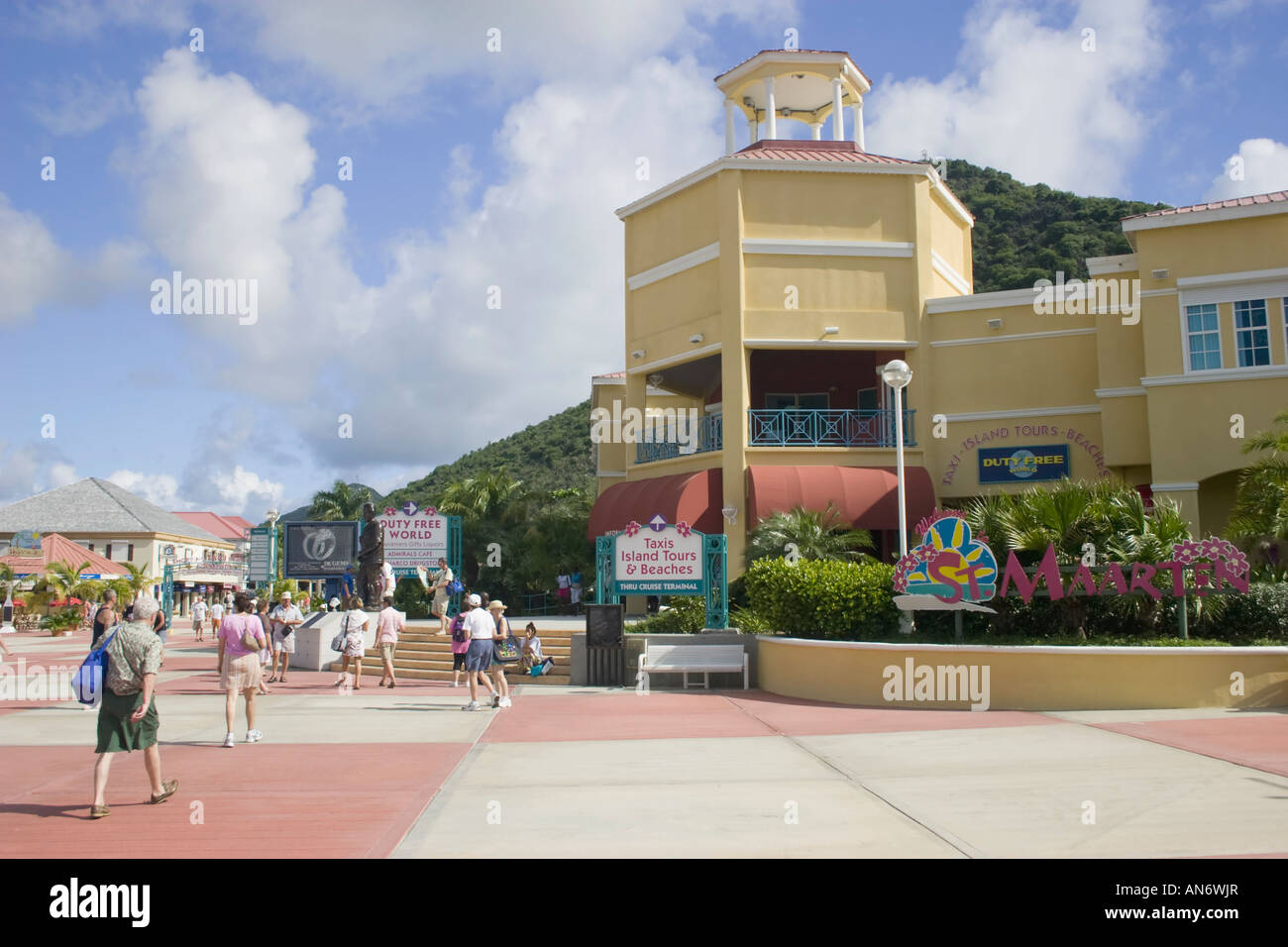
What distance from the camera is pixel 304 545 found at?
93.5 feet

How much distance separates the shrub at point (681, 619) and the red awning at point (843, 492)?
12.7 feet

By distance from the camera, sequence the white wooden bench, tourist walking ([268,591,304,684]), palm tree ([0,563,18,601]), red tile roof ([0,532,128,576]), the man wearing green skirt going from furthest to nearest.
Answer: red tile roof ([0,532,128,576])
palm tree ([0,563,18,601])
tourist walking ([268,591,304,684])
the white wooden bench
the man wearing green skirt

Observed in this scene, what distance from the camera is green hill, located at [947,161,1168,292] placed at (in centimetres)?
5747

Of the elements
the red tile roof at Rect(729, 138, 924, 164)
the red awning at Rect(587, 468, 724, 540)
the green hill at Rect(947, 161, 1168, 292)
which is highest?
the green hill at Rect(947, 161, 1168, 292)

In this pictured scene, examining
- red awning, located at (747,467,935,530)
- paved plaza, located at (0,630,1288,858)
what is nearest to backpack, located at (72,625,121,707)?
paved plaza, located at (0,630,1288,858)

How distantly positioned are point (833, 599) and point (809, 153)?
46.7 feet

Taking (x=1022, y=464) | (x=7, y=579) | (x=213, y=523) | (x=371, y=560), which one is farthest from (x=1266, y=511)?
(x=213, y=523)

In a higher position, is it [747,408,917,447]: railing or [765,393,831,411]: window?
[765,393,831,411]: window

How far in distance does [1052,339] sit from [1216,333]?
3.75m

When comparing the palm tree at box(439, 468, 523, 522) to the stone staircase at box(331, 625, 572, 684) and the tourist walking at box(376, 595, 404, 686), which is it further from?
the tourist walking at box(376, 595, 404, 686)

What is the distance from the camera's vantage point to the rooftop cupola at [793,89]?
2648 cm

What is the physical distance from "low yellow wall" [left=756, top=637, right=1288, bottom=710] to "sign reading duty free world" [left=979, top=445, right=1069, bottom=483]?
11.1 meters

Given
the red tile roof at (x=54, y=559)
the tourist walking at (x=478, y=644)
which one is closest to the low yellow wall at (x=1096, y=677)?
the tourist walking at (x=478, y=644)

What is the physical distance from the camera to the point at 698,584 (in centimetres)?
1888
